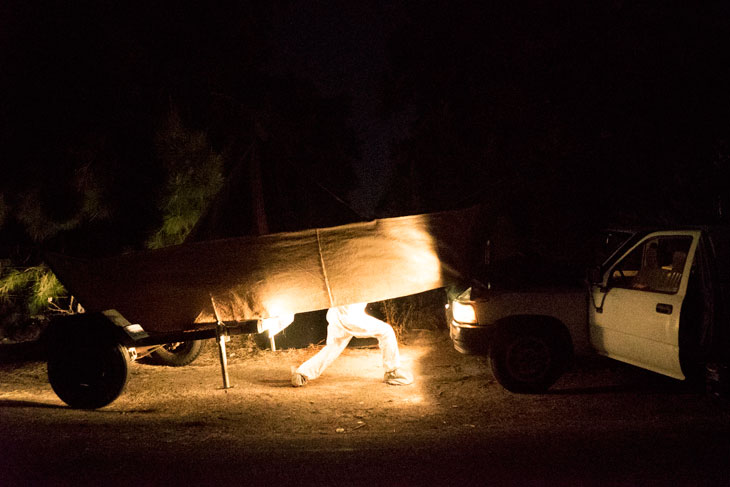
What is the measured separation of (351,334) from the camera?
746 cm

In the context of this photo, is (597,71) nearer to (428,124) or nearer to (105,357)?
(428,124)

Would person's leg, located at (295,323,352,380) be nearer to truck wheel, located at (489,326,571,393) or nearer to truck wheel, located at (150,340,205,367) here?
truck wheel, located at (489,326,571,393)

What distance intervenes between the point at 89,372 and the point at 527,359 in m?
4.94

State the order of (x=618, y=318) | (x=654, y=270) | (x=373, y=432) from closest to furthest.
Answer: (x=373, y=432), (x=618, y=318), (x=654, y=270)

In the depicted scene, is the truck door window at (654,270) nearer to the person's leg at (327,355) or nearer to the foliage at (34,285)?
the person's leg at (327,355)

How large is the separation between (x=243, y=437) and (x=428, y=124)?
9.31 metres

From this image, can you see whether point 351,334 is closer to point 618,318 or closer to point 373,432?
point 373,432

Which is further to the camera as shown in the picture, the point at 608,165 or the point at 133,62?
the point at 608,165

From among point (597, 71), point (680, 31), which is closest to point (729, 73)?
point (680, 31)

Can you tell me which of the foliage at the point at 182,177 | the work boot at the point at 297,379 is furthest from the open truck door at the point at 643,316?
the foliage at the point at 182,177

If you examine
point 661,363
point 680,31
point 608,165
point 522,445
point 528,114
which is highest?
point 680,31

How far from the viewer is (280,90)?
1377 centimetres

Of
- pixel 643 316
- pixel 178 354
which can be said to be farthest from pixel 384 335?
pixel 178 354

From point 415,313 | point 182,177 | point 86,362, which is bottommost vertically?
point 415,313
